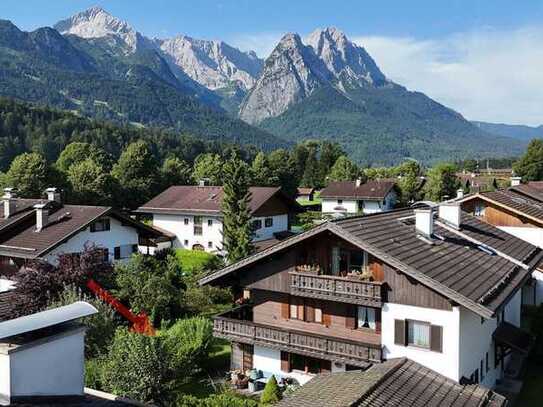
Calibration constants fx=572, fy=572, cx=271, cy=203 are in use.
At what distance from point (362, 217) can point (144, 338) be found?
9.44m

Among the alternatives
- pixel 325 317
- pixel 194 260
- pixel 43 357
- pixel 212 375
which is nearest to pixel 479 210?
pixel 325 317

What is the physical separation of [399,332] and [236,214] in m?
23.6

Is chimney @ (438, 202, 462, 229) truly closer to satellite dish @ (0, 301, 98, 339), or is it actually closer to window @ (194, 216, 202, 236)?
satellite dish @ (0, 301, 98, 339)

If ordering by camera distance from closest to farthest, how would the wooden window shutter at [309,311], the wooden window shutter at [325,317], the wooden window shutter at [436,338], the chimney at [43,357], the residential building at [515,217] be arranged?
1. the chimney at [43,357]
2. the wooden window shutter at [436,338]
3. the wooden window shutter at [325,317]
4. the wooden window shutter at [309,311]
5. the residential building at [515,217]

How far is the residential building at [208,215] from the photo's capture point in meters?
54.4

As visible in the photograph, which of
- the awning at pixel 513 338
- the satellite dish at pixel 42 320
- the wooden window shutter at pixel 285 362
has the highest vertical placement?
the satellite dish at pixel 42 320

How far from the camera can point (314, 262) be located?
22.1 meters

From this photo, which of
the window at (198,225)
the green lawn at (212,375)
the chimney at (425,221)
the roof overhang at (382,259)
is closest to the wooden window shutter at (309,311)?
the roof overhang at (382,259)

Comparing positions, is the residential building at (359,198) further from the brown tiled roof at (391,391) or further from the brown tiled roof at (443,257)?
the brown tiled roof at (391,391)

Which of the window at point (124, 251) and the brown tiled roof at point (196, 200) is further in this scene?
the brown tiled roof at point (196, 200)

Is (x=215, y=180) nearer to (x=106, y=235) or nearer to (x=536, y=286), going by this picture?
(x=106, y=235)

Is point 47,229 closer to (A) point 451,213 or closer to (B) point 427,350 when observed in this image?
(A) point 451,213

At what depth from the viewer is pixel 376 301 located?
19.9 meters

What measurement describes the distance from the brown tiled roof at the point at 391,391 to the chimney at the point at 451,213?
32.2 ft
